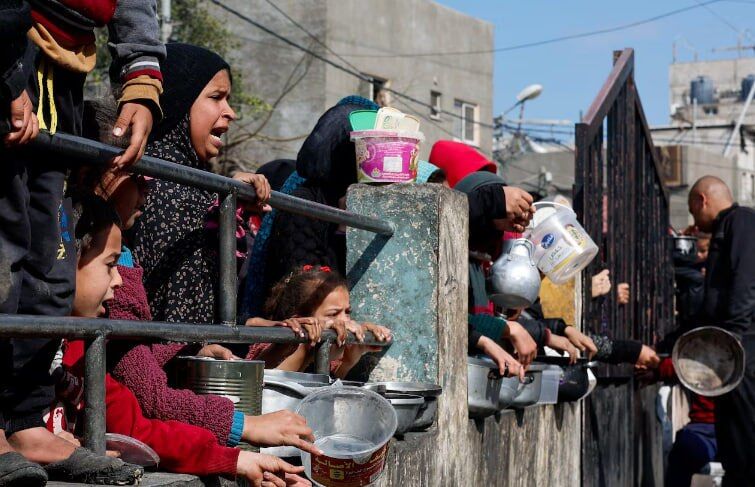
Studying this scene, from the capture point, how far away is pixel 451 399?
14.9 ft

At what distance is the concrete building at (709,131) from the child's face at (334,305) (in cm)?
3319

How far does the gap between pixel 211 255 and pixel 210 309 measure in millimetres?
188

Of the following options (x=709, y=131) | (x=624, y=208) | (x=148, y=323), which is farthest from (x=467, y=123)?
(x=148, y=323)

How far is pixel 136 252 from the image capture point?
373 cm

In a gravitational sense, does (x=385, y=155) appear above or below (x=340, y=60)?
below

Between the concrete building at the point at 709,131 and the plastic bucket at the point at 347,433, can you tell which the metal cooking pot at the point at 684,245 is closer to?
the plastic bucket at the point at 347,433

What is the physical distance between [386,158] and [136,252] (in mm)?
1071

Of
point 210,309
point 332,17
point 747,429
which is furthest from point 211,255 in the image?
point 332,17

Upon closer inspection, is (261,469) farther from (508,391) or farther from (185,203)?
(508,391)

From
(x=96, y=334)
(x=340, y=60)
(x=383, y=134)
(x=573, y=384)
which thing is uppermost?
(x=340, y=60)

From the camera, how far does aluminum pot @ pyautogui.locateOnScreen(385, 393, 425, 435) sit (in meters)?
3.92

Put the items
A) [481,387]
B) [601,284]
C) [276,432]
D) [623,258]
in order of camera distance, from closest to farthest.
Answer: [276,432] → [481,387] → [601,284] → [623,258]

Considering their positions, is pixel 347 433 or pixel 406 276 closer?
pixel 347 433

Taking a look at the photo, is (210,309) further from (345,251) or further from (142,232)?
(345,251)
